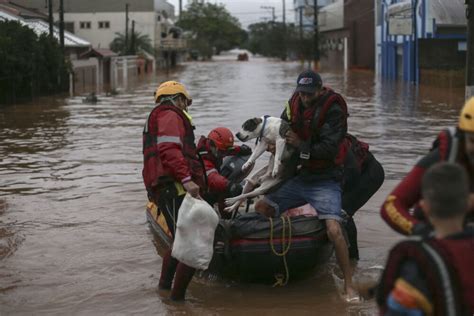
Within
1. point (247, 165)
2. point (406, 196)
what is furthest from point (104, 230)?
point (406, 196)

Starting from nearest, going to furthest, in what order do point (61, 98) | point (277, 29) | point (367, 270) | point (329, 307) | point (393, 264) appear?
point (393, 264), point (329, 307), point (367, 270), point (61, 98), point (277, 29)

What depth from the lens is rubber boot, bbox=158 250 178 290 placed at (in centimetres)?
688

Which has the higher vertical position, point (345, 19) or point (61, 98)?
point (345, 19)

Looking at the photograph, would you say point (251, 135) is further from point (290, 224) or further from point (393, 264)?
point (393, 264)

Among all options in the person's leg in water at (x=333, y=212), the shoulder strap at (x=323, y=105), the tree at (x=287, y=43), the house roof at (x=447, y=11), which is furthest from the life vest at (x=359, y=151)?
the tree at (x=287, y=43)

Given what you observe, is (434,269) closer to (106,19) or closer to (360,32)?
(360,32)

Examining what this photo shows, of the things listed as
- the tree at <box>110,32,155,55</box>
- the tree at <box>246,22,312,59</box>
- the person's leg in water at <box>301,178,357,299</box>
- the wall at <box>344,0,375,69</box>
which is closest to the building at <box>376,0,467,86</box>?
the wall at <box>344,0,375,69</box>

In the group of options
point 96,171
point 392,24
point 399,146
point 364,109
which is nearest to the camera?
point 96,171

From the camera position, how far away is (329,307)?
6688 millimetres

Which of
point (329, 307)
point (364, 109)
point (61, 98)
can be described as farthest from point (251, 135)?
point (61, 98)

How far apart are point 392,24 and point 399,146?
1354 inches

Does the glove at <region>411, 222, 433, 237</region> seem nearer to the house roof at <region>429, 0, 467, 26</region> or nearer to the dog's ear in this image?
the dog's ear

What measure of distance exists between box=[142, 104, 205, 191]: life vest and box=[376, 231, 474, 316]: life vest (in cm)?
343

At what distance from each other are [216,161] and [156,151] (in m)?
1.55
